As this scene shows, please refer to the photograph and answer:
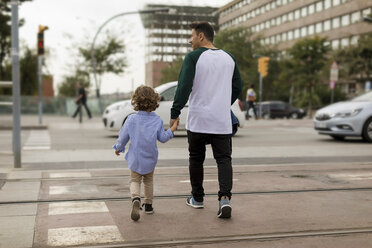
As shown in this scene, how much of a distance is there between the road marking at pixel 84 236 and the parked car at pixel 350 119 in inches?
360

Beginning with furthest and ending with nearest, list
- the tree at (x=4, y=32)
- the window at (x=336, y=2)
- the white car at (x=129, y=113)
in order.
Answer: the window at (x=336, y=2) → the tree at (x=4, y=32) → the white car at (x=129, y=113)

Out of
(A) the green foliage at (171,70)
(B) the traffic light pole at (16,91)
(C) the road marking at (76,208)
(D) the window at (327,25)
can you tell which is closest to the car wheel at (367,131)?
(A) the green foliage at (171,70)

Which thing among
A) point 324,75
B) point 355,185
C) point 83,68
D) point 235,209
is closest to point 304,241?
point 235,209

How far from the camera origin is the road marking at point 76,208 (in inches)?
185

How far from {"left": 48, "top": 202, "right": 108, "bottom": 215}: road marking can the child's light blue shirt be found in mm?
603

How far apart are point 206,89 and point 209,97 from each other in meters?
0.07

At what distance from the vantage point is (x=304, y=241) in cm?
380

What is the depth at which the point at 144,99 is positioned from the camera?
4465 millimetres

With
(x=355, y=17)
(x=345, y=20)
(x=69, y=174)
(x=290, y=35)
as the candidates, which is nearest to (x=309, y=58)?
(x=355, y=17)

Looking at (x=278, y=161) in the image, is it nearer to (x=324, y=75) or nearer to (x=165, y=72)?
(x=165, y=72)

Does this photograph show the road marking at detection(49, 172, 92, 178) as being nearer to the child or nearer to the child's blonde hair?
the child

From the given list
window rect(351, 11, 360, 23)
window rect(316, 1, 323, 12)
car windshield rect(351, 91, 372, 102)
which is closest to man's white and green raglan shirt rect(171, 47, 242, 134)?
car windshield rect(351, 91, 372, 102)

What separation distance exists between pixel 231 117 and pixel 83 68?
36298 mm

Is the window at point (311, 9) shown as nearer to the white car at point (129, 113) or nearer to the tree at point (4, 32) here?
the tree at point (4, 32)
